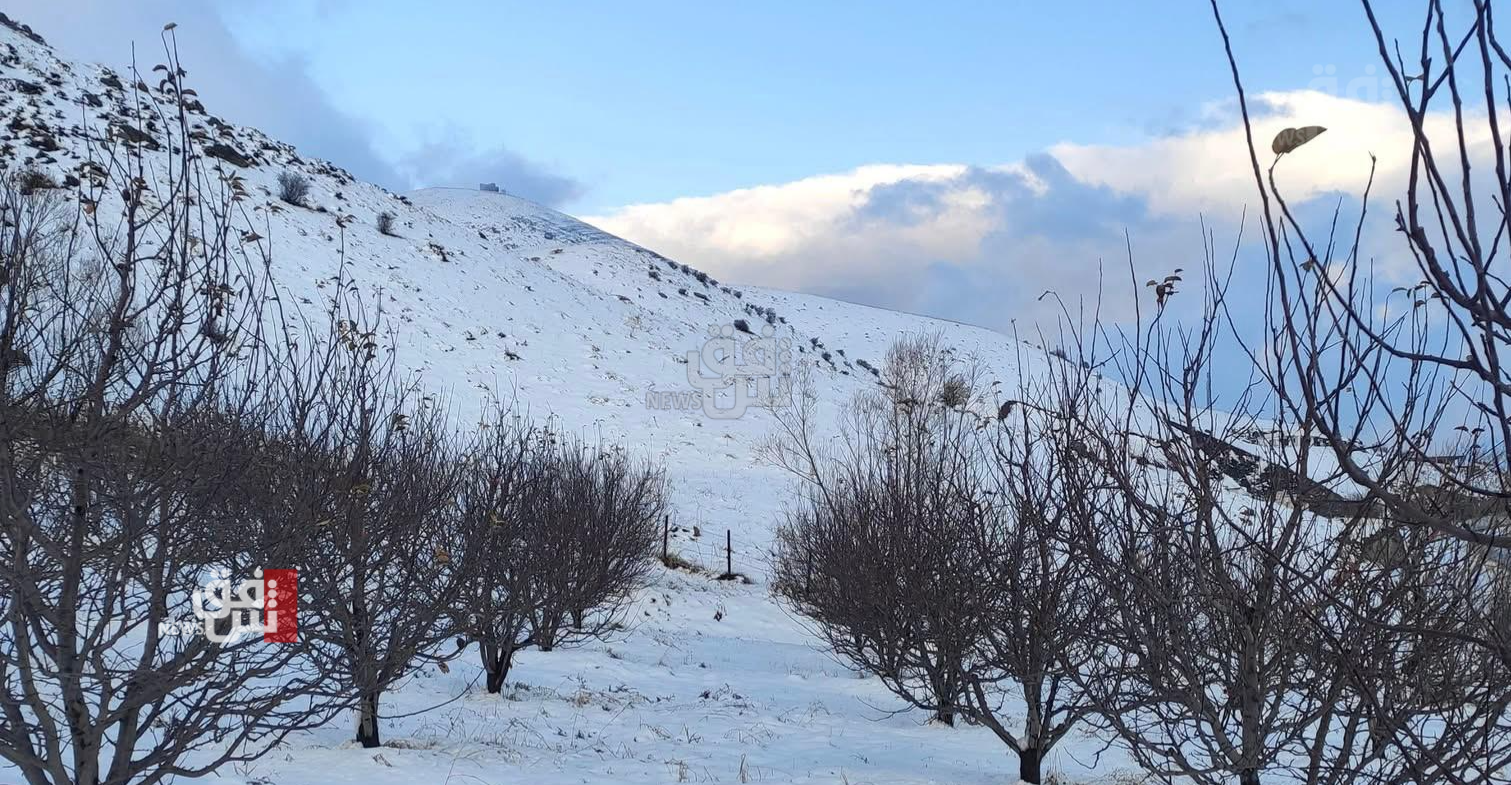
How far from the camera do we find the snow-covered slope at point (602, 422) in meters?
9.41

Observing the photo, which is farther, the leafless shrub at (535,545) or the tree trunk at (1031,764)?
the leafless shrub at (535,545)

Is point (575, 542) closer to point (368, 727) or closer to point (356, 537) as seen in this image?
point (368, 727)

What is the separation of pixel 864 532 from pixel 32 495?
856cm

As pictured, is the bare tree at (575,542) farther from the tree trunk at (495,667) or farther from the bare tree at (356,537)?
the bare tree at (356,537)

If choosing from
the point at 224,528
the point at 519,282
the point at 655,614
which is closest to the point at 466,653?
the point at 655,614

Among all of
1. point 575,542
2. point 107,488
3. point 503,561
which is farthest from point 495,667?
point 107,488

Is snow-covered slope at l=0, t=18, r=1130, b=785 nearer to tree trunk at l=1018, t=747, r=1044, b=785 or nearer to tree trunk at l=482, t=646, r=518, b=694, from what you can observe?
tree trunk at l=482, t=646, r=518, b=694

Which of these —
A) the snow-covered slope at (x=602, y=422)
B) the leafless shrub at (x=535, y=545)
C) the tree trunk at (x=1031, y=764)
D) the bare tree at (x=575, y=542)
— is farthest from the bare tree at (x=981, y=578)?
the leafless shrub at (x=535, y=545)

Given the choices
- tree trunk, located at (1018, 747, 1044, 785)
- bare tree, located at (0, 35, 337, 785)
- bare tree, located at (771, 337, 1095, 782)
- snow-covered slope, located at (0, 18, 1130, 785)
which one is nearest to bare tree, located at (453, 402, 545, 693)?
snow-covered slope, located at (0, 18, 1130, 785)

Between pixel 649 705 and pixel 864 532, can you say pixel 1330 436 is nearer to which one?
pixel 864 532

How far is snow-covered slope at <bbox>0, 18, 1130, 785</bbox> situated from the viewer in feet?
30.9

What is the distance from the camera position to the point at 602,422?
3259 cm

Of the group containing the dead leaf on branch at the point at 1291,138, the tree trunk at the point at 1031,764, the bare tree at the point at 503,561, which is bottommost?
the tree trunk at the point at 1031,764

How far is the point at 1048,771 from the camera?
9922 mm
